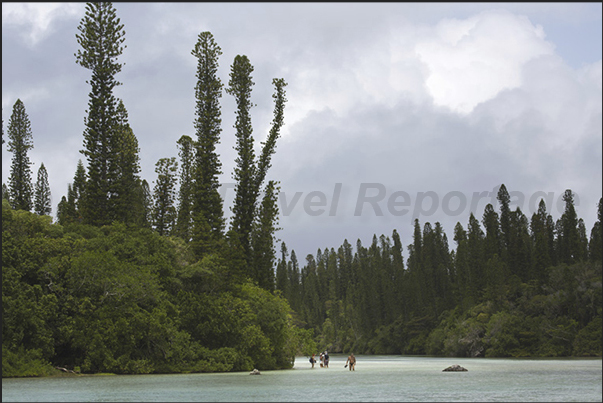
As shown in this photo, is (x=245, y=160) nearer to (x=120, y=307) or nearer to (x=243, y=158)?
(x=243, y=158)

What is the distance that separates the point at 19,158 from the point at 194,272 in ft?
122

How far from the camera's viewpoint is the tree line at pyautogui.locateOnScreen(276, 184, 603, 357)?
6675 cm

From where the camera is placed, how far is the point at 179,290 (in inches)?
1597

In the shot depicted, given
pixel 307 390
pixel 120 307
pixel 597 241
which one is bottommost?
pixel 307 390

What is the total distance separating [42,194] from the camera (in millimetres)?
85250

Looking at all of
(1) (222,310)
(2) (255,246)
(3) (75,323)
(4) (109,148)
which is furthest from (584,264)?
(3) (75,323)

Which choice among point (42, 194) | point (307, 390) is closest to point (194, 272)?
point (307, 390)

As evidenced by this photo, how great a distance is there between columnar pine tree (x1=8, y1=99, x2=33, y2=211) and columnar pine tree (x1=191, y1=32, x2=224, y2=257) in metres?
25.6

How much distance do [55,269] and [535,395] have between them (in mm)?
22813

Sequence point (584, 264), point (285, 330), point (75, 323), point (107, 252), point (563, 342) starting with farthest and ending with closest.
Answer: point (584, 264)
point (563, 342)
point (285, 330)
point (107, 252)
point (75, 323)

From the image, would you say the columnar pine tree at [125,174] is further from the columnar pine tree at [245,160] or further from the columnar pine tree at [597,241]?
the columnar pine tree at [597,241]

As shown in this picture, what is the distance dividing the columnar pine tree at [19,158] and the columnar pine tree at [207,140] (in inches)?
1006

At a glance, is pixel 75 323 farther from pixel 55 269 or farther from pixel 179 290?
pixel 179 290

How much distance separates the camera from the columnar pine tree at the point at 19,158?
68.9 metres
